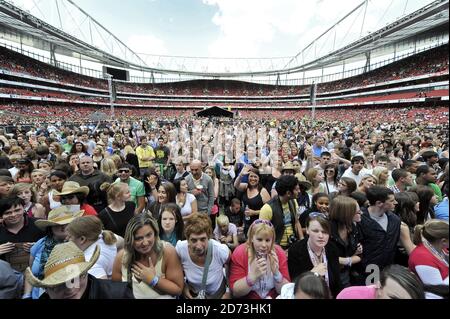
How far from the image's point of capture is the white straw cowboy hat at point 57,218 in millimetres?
2238

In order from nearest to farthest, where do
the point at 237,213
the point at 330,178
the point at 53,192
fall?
the point at 53,192 < the point at 237,213 < the point at 330,178

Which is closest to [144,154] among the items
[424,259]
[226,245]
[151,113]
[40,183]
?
[40,183]

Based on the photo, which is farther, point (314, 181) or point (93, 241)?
point (314, 181)

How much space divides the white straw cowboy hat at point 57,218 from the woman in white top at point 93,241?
0.52 feet

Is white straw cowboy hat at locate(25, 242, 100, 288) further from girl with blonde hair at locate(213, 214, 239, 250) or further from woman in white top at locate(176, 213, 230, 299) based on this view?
girl with blonde hair at locate(213, 214, 239, 250)

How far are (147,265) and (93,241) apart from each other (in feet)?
2.16

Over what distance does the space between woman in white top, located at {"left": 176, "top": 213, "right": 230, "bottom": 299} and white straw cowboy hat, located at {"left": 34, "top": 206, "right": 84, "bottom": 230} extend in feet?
3.66

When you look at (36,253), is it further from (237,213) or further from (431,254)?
(431,254)

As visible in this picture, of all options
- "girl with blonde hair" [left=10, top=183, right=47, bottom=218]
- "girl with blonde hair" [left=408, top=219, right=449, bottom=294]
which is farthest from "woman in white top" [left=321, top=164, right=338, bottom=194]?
"girl with blonde hair" [left=10, top=183, right=47, bottom=218]

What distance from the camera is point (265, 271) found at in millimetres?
1942

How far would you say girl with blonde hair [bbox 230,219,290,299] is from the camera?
2.01 meters

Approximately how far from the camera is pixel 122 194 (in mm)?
3078
